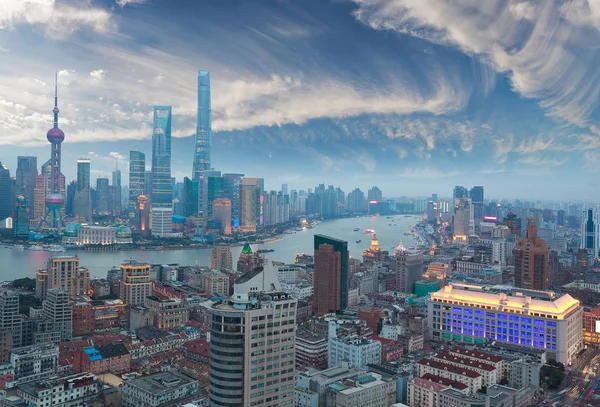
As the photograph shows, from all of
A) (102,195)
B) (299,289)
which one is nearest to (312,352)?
(299,289)

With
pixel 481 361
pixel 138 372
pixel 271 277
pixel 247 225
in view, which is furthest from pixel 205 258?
pixel 271 277

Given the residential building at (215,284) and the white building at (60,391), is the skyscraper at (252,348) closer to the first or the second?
the white building at (60,391)

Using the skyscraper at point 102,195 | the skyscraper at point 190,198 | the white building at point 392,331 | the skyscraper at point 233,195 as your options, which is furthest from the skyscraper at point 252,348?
the skyscraper at point 102,195

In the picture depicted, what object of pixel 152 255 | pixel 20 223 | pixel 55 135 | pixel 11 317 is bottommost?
pixel 152 255

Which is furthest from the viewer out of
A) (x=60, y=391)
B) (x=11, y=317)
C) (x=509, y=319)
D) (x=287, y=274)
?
(x=287, y=274)

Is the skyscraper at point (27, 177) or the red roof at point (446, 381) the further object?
the skyscraper at point (27, 177)

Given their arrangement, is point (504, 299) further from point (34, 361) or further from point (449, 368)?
point (34, 361)

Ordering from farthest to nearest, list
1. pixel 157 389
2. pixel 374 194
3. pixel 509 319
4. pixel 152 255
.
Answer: pixel 374 194 < pixel 152 255 < pixel 509 319 < pixel 157 389
